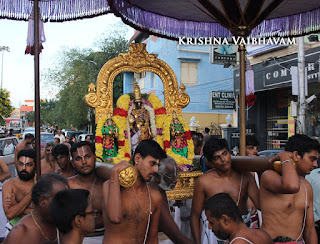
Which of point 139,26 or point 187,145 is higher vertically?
point 139,26

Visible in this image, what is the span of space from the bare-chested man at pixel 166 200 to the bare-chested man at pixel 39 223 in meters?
0.86

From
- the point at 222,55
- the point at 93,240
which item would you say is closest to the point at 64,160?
the point at 93,240

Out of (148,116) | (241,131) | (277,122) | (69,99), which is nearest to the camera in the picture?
(241,131)

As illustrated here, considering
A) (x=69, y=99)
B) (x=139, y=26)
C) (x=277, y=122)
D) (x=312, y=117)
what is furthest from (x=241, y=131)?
(x=69, y=99)

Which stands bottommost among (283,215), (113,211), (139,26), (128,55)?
(283,215)

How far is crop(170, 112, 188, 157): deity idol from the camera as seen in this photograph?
5551mm

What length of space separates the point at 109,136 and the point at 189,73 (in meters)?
17.6

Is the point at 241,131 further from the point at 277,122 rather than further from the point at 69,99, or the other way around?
the point at 69,99

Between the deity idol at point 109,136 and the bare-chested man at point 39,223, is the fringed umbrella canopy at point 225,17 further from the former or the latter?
the bare-chested man at point 39,223

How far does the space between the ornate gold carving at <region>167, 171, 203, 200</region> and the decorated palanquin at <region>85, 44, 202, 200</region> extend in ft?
0.69

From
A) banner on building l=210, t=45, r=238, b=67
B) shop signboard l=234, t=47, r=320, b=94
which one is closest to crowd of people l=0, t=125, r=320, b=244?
shop signboard l=234, t=47, r=320, b=94

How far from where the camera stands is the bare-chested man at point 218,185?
352 centimetres

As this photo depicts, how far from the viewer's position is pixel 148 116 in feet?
18.1

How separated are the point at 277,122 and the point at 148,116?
11393mm
